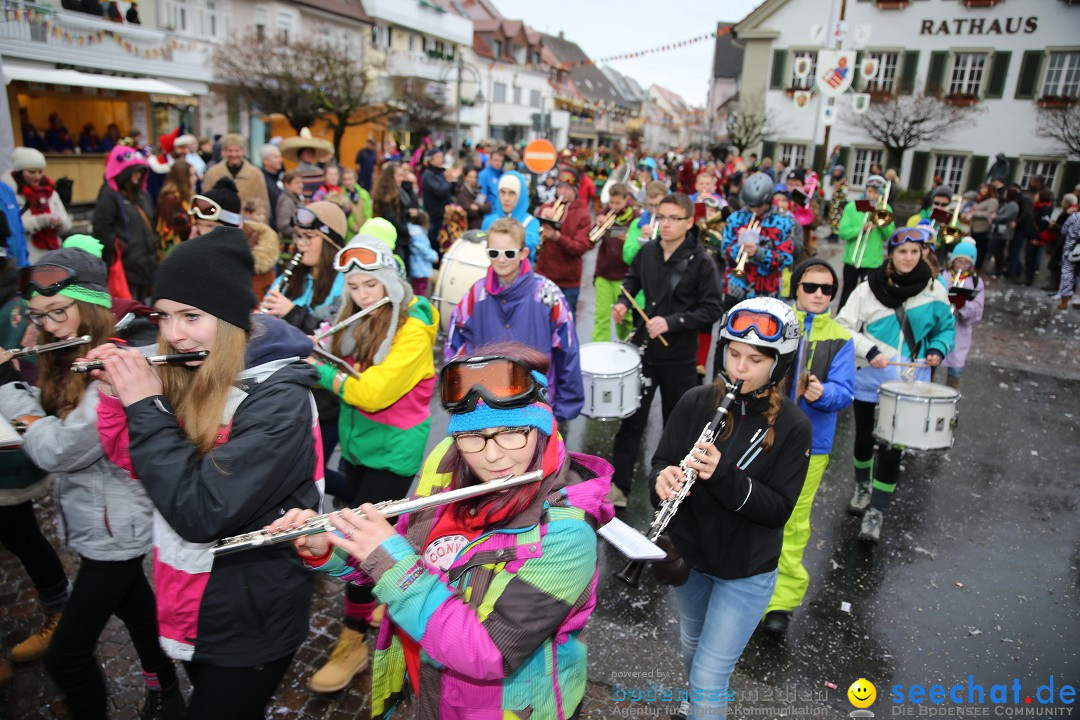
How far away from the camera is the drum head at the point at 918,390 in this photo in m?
4.47

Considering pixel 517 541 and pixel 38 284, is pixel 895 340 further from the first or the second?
pixel 38 284

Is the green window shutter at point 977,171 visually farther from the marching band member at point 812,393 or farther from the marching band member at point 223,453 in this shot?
the marching band member at point 223,453

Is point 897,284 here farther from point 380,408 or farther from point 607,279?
point 380,408

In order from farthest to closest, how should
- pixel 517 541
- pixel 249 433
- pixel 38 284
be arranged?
1. pixel 38 284
2. pixel 249 433
3. pixel 517 541

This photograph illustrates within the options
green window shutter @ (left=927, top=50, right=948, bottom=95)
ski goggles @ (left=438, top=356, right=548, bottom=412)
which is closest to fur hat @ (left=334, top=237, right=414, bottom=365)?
ski goggles @ (left=438, top=356, right=548, bottom=412)

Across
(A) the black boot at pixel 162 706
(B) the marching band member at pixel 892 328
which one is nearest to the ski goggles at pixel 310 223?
(A) the black boot at pixel 162 706

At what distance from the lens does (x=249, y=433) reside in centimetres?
213

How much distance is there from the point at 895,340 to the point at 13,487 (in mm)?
5222

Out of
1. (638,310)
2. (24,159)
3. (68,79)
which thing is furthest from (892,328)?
(68,79)

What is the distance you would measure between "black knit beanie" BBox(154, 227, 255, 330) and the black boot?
1.85 metres

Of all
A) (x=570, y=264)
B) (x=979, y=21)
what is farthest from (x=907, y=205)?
(x=570, y=264)

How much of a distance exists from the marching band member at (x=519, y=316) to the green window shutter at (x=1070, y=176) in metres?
31.7

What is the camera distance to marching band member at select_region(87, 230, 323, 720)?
206 cm

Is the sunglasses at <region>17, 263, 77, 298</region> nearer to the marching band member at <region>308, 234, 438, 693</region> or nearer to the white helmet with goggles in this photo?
the marching band member at <region>308, 234, 438, 693</region>
